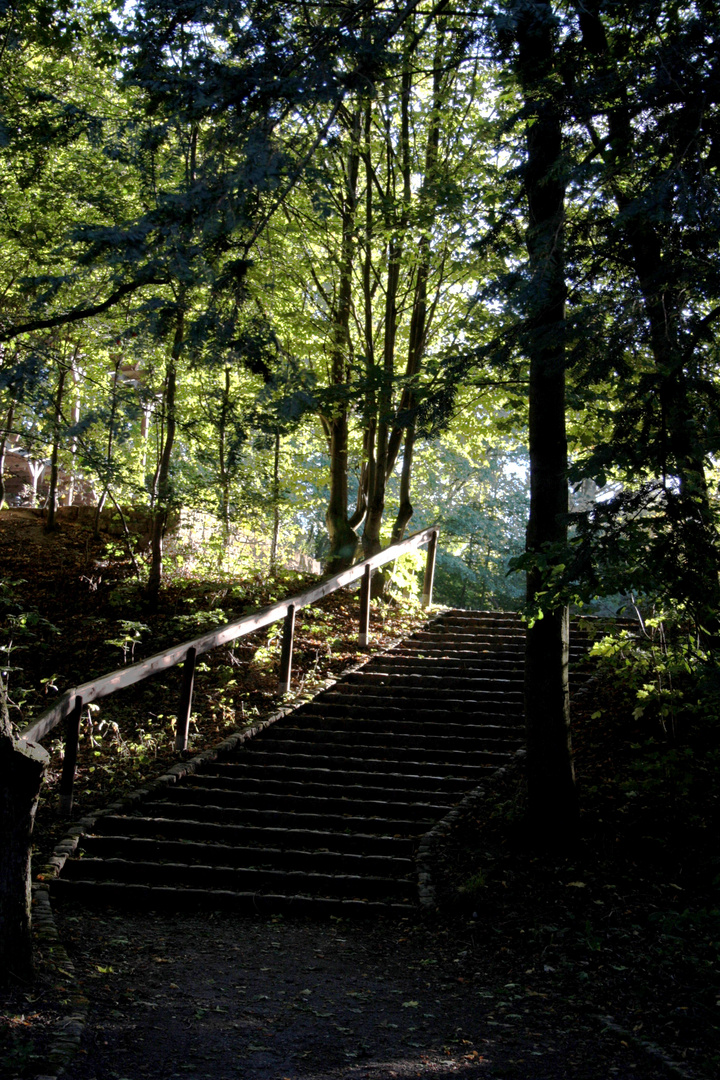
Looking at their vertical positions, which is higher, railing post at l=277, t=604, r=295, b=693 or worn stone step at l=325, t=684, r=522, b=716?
railing post at l=277, t=604, r=295, b=693

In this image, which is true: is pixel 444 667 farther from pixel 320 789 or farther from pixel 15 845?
pixel 15 845

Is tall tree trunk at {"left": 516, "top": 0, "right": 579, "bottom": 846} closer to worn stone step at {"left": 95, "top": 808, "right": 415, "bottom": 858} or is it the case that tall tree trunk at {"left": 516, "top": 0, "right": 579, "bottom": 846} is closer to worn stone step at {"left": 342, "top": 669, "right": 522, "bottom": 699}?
worn stone step at {"left": 95, "top": 808, "right": 415, "bottom": 858}

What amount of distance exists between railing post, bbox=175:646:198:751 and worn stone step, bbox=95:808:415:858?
4.42ft

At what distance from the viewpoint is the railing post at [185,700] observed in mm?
6918

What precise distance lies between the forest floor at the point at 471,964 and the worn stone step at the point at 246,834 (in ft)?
1.33

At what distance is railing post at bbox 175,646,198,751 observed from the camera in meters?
6.92

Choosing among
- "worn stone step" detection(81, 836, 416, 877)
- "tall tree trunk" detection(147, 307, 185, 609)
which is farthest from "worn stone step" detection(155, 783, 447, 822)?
"tall tree trunk" detection(147, 307, 185, 609)

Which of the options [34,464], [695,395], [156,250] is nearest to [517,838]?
[695,395]

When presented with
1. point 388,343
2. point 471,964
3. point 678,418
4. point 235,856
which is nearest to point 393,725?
point 235,856

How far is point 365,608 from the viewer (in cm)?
988

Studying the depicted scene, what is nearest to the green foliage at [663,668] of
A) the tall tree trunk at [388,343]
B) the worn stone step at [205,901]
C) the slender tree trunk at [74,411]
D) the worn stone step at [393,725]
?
the worn stone step at [393,725]

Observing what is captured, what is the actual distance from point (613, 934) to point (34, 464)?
823 inches

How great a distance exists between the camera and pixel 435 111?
353 inches

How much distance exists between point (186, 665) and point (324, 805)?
1786 mm
